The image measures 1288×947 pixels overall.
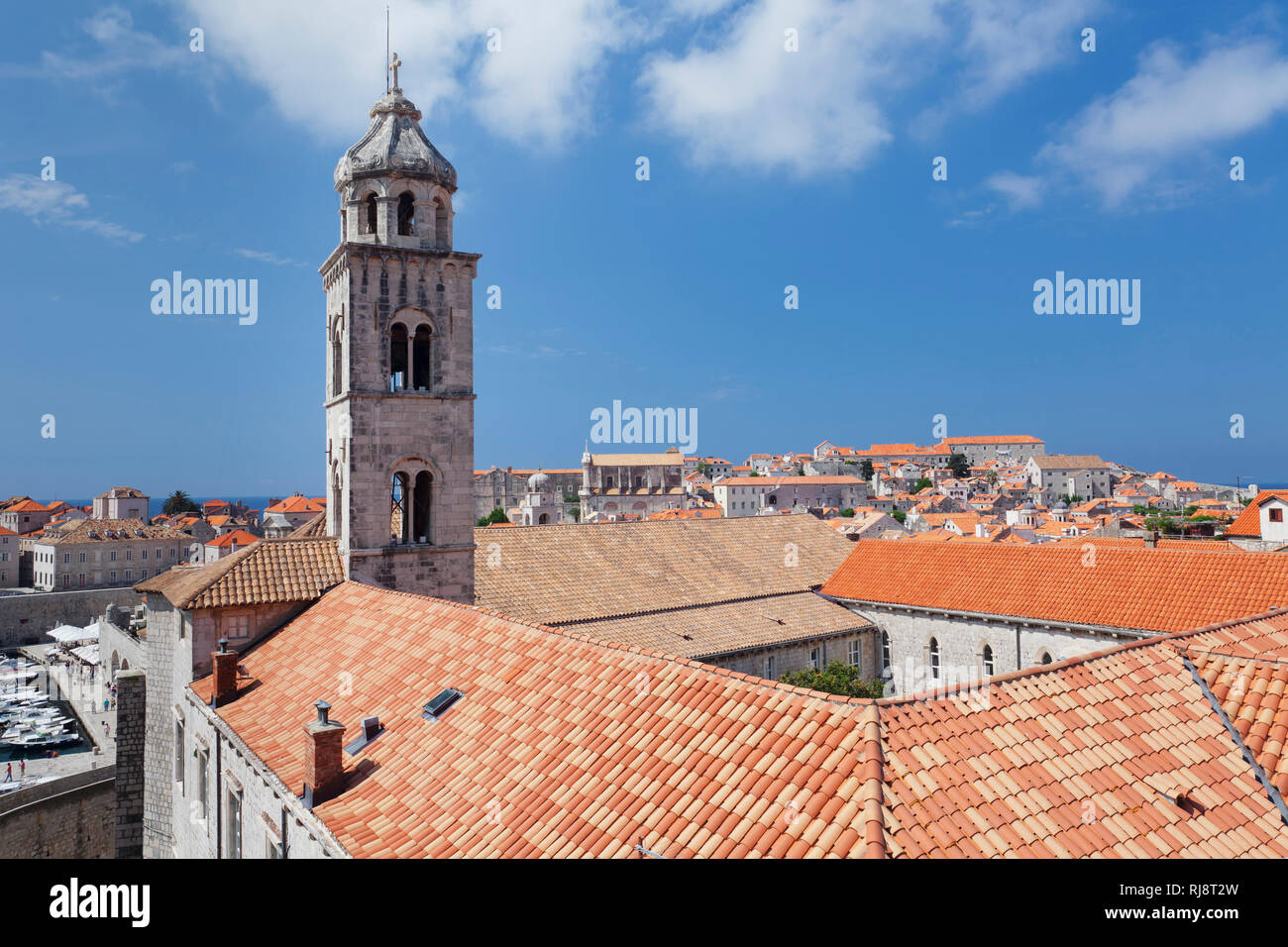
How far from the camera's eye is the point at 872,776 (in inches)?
248

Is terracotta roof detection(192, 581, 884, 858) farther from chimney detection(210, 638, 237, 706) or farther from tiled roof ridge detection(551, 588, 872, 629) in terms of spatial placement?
tiled roof ridge detection(551, 588, 872, 629)

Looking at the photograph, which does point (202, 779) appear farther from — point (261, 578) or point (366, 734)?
point (366, 734)

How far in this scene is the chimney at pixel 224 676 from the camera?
546 inches

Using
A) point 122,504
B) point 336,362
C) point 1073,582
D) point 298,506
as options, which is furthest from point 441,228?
point 122,504

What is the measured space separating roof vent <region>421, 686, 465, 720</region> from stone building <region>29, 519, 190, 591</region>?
3182 inches

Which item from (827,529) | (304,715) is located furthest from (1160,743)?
(827,529)

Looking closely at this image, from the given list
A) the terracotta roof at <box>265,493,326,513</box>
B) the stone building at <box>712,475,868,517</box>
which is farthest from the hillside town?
the stone building at <box>712,475,868,517</box>

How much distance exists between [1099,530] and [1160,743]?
64106 millimetres

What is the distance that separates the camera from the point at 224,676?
45.9 feet

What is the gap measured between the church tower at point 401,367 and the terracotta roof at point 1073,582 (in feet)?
53.8

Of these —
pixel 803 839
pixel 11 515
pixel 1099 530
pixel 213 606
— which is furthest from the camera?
pixel 11 515

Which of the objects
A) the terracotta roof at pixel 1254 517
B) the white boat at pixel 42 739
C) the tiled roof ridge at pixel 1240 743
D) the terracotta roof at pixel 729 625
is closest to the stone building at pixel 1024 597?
the terracotta roof at pixel 729 625

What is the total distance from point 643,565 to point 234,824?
15557 mm
